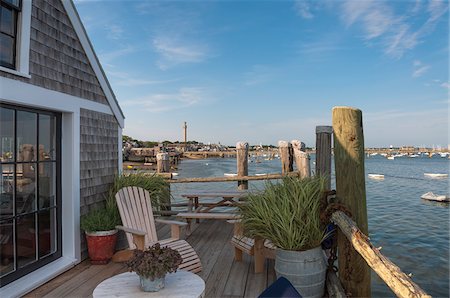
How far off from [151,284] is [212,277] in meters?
1.58

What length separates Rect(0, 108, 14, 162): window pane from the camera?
123 inches

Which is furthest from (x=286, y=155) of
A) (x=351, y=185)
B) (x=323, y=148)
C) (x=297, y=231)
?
(x=297, y=231)

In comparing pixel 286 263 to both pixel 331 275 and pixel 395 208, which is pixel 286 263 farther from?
pixel 395 208

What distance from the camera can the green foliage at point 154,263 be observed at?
7.02 ft

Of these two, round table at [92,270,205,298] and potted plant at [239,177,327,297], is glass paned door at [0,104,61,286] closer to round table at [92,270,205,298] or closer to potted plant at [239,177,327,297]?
round table at [92,270,205,298]

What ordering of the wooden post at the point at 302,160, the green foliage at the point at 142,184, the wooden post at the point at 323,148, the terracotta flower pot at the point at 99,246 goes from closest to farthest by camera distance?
the terracotta flower pot at the point at 99,246
the wooden post at the point at 323,148
the green foliage at the point at 142,184
the wooden post at the point at 302,160

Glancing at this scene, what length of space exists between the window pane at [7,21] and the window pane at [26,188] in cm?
129

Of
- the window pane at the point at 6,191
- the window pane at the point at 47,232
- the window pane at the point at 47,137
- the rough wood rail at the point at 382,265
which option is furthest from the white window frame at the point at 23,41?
the rough wood rail at the point at 382,265

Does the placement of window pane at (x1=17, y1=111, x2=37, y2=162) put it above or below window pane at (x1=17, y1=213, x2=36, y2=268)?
above

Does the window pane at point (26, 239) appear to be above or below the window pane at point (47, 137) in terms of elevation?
below

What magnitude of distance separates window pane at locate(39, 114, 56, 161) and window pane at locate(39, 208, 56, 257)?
64cm

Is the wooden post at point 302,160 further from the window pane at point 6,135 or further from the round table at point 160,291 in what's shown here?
the window pane at point 6,135

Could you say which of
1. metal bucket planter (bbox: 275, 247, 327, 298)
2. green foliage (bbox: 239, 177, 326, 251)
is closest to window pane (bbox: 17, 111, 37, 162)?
green foliage (bbox: 239, 177, 326, 251)

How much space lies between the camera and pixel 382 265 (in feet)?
6.44
